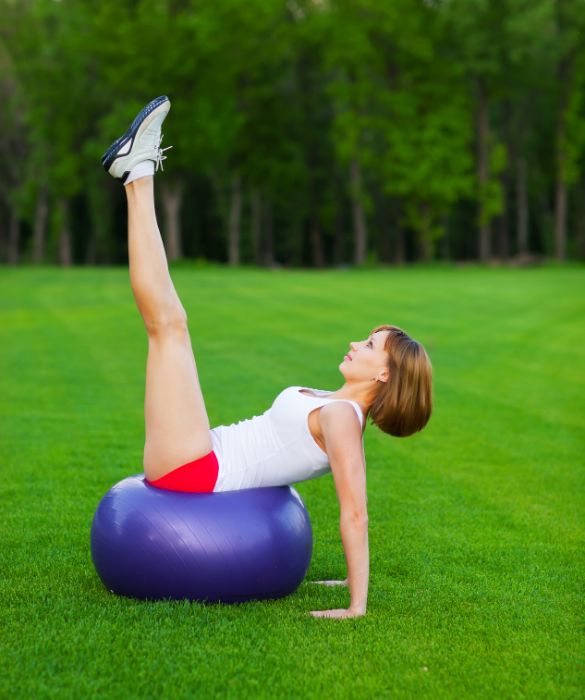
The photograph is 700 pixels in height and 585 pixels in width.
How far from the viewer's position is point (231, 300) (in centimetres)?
2006

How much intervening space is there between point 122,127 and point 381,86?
40.6 feet

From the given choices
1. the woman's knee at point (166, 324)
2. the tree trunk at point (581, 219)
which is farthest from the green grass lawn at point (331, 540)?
the tree trunk at point (581, 219)

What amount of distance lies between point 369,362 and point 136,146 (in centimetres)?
159

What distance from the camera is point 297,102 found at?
45062mm

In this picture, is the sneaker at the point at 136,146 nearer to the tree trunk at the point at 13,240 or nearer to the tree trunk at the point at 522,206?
the tree trunk at the point at 522,206

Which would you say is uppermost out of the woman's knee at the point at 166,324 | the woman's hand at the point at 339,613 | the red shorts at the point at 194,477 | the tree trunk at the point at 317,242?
the tree trunk at the point at 317,242

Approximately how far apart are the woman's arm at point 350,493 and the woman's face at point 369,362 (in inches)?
8.0

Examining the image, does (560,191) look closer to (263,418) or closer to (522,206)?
(522,206)

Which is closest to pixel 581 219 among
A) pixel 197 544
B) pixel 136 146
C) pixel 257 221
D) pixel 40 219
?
pixel 257 221

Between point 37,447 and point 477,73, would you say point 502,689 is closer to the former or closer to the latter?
point 37,447

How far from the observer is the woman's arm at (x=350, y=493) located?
4.14m

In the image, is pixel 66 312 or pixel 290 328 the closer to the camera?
pixel 290 328

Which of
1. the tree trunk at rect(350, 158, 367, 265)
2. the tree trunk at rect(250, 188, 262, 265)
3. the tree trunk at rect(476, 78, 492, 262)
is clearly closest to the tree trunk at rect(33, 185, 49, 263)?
the tree trunk at rect(250, 188, 262, 265)

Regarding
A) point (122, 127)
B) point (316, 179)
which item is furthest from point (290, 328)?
point (316, 179)
